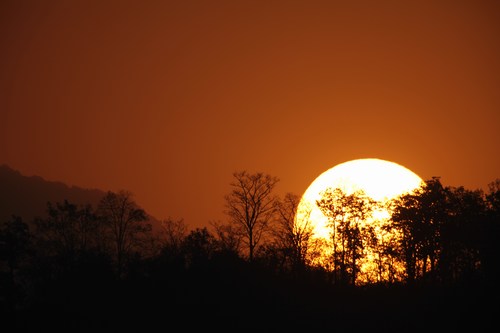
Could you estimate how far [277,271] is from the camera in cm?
5828

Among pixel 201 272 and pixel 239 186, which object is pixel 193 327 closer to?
pixel 201 272

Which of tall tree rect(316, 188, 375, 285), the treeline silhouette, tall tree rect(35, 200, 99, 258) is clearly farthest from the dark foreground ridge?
tall tree rect(35, 200, 99, 258)

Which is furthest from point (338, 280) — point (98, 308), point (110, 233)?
point (110, 233)

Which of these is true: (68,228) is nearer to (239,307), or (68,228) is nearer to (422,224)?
(239,307)

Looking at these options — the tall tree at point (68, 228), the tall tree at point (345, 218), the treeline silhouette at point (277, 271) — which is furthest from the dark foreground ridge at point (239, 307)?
the tall tree at point (68, 228)

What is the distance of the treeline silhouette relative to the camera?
4525 centimetres

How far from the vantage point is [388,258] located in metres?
59.9

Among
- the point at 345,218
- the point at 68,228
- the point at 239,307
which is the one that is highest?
the point at 345,218

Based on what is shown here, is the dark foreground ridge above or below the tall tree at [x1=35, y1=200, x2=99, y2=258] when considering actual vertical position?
below

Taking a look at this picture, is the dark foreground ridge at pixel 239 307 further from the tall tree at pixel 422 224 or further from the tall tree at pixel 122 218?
the tall tree at pixel 122 218

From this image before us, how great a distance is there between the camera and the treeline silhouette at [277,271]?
45.2m

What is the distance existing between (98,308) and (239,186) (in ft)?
64.3

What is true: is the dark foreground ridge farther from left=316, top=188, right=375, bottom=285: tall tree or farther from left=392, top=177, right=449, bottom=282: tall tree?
left=316, top=188, right=375, bottom=285: tall tree

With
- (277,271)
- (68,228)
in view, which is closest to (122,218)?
(68,228)
